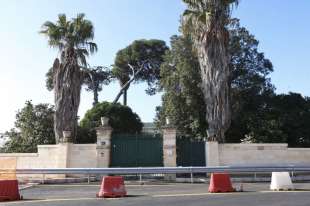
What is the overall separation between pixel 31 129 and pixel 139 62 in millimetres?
20698

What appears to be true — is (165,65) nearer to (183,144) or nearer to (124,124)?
(124,124)

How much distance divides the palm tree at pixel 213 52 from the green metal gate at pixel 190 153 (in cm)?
100

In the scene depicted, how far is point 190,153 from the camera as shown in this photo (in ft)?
80.9

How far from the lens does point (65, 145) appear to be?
24562 millimetres

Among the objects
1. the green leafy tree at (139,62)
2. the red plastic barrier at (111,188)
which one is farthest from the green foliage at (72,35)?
the green leafy tree at (139,62)

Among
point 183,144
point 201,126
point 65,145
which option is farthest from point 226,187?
point 201,126

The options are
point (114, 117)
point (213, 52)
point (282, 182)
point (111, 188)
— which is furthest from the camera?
point (114, 117)

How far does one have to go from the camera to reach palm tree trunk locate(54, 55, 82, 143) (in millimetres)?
28281

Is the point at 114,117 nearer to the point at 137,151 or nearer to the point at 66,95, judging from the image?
the point at 66,95

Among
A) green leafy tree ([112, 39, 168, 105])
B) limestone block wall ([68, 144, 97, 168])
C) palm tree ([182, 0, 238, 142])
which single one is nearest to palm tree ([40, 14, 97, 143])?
limestone block wall ([68, 144, 97, 168])

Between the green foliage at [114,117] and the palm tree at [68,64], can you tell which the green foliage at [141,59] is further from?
the palm tree at [68,64]

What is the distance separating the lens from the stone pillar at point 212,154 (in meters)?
24.0

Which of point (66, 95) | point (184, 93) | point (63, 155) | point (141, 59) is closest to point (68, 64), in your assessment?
point (66, 95)

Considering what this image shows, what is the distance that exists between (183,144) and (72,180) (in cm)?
582
